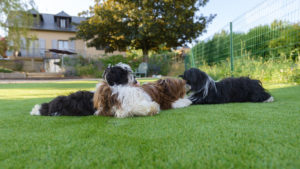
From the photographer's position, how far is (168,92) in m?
3.23

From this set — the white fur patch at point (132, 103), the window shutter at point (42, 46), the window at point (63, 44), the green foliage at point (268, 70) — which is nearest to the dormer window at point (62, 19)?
the window at point (63, 44)

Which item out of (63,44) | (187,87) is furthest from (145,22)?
(63,44)

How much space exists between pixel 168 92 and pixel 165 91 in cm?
5

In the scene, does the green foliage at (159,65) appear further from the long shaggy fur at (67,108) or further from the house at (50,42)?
the long shaggy fur at (67,108)

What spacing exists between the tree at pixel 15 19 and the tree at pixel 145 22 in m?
5.38

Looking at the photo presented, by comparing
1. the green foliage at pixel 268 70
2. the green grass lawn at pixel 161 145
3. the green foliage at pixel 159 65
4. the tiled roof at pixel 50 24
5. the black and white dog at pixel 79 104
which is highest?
the tiled roof at pixel 50 24

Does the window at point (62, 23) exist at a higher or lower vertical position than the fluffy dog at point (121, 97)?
higher

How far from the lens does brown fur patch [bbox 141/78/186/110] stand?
9.82 ft

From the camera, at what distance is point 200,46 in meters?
13.4

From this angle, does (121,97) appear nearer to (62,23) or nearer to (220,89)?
(220,89)

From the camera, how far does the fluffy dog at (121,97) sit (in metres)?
2.46

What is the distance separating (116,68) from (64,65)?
60.0ft

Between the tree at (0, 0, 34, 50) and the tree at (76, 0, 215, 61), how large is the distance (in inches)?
212

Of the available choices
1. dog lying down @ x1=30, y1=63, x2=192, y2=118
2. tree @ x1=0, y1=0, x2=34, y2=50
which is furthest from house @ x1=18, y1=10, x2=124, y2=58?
dog lying down @ x1=30, y1=63, x2=192, y2=118
